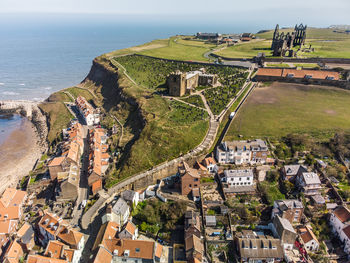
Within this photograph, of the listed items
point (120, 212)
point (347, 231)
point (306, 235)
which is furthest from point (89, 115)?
point (347, 231)

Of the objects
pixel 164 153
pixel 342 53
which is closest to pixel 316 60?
pixel 342 53

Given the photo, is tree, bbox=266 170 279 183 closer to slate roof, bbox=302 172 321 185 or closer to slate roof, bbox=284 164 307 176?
slate roof, bbox=284 164 307 176

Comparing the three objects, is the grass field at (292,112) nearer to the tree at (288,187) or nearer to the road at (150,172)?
the road at (150,172)

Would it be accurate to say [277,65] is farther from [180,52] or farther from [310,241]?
[310,241]

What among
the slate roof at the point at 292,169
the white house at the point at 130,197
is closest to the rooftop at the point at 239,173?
the slate roof at the point at 292,169

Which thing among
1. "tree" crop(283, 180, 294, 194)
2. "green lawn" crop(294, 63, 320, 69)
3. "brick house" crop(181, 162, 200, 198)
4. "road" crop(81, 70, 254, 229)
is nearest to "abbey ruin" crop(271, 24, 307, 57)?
"green lawn" crop(294, 63, 320, 69)

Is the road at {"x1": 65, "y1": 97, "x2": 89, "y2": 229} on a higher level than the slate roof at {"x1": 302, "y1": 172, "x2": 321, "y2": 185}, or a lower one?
lower
